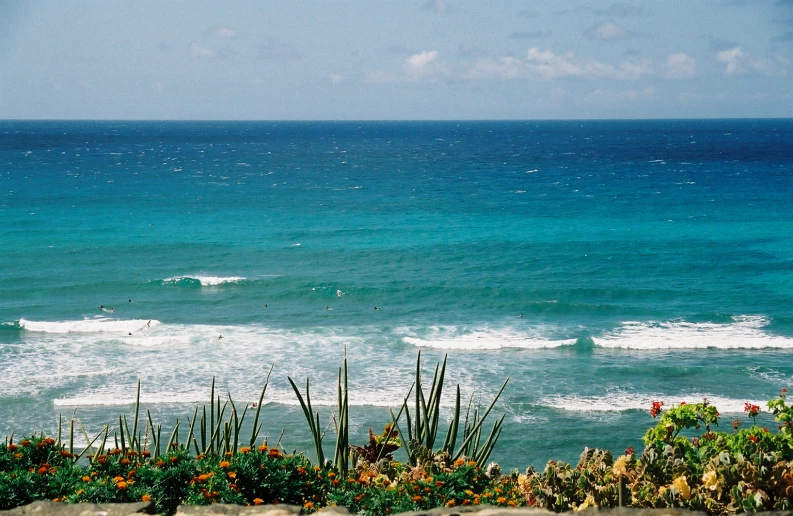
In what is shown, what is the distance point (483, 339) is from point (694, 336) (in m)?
6.32

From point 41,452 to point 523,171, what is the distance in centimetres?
7331

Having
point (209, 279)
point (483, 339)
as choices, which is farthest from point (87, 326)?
point (483, 339)

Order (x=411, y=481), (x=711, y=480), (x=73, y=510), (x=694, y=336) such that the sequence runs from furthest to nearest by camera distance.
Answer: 1. (x=694, y=336)
2. (x=411, y=481)
3. (x=711, y=480)
4. (x=73, y=510)

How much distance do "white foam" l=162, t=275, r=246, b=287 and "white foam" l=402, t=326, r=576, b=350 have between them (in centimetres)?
998

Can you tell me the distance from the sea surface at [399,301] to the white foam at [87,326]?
9 cm

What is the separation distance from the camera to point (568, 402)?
751 inches

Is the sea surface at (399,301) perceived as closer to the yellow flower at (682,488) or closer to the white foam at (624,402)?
the white foam at (624,402)

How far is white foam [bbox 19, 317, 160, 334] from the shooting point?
1004 inches

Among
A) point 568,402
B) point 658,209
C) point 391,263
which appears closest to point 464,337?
point 568,402

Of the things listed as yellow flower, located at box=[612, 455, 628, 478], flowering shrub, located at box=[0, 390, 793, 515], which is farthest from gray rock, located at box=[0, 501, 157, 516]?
yellow flower, located at box=[612, 455, 628, 478]

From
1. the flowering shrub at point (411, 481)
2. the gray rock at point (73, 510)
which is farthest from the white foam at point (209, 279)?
the gray rock at point (73, 510)

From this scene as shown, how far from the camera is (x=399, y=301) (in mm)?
29422

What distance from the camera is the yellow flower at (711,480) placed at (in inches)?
249

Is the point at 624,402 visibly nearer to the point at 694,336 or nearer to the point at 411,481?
the point at 694,336
